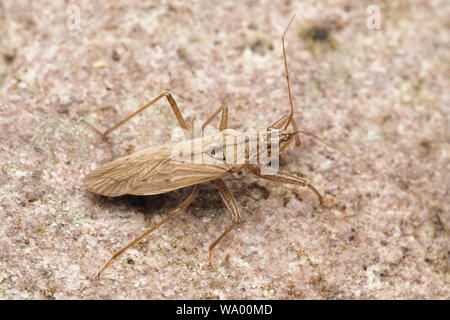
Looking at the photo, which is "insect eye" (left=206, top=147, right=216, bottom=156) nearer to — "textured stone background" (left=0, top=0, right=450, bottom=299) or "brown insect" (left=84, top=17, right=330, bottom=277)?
"brown insect" (left=84, top=17, right=330, bottom=277)

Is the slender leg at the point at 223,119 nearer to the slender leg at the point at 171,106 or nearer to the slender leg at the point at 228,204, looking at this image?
the slender leg at the point at 171,106

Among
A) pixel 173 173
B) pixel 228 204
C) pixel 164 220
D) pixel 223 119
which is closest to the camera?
pixel 164 220

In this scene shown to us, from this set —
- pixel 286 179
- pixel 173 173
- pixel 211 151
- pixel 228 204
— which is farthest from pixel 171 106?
pixel 286 179

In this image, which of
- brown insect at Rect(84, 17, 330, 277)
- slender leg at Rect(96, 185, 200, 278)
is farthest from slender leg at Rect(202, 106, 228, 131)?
slender leg at Rect(96, 185, 200, 278)

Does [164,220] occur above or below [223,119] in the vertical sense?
below

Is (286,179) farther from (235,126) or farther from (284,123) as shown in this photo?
(235,126)

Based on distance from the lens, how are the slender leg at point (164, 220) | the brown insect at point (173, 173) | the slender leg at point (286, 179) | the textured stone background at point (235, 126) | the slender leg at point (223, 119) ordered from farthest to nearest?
1. the slender leg at point (223, 119)
2. the slender leg at point (286, 179)
3. the brown insect at point (173, 173)
4. the textured stone background at point (235, 126)
5. the slender leg at point (164, 220)

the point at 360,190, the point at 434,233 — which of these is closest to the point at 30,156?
the point at 360,190

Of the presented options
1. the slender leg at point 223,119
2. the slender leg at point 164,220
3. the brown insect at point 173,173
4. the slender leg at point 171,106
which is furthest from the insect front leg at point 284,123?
the slender leg at point 164,220

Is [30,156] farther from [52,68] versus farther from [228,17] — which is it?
[228,17]
